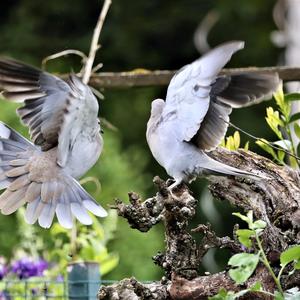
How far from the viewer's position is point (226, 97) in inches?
104

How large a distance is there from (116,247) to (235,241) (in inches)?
139

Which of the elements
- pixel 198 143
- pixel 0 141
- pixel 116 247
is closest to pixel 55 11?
pixel 116 247

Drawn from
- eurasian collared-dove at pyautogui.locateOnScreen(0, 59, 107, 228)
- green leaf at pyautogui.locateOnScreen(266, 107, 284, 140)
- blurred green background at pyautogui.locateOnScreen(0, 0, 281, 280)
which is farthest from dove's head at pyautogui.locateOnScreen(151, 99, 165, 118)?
blurred green background at pyautogui.locateOnScreen(0, 0, 281, 280)

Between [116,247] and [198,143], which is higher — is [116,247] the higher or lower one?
the higher one

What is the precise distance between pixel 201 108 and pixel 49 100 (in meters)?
0.51

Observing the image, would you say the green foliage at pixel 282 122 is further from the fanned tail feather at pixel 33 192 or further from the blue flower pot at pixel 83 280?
the blue flower pot at pixel 83 280

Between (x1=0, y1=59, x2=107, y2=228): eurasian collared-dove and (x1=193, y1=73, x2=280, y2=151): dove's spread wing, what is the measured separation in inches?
14.7

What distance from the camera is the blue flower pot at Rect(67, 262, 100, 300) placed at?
3.16 m

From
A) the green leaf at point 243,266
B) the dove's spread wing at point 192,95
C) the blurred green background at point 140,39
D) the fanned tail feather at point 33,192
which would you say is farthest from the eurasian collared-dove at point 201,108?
the blurred green background at point 140,39

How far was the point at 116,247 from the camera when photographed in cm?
587

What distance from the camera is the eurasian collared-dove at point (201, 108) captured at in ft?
8.48

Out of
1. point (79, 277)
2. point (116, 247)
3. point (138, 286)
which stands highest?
point (116, 247)

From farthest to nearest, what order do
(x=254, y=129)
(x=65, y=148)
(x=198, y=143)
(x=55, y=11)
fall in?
1. (x=55, y=11)
2. (x=254, y=129)
3. (x=65, y=148)
4. (x=198, y=143)

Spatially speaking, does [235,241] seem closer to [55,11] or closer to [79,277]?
[79,277]
